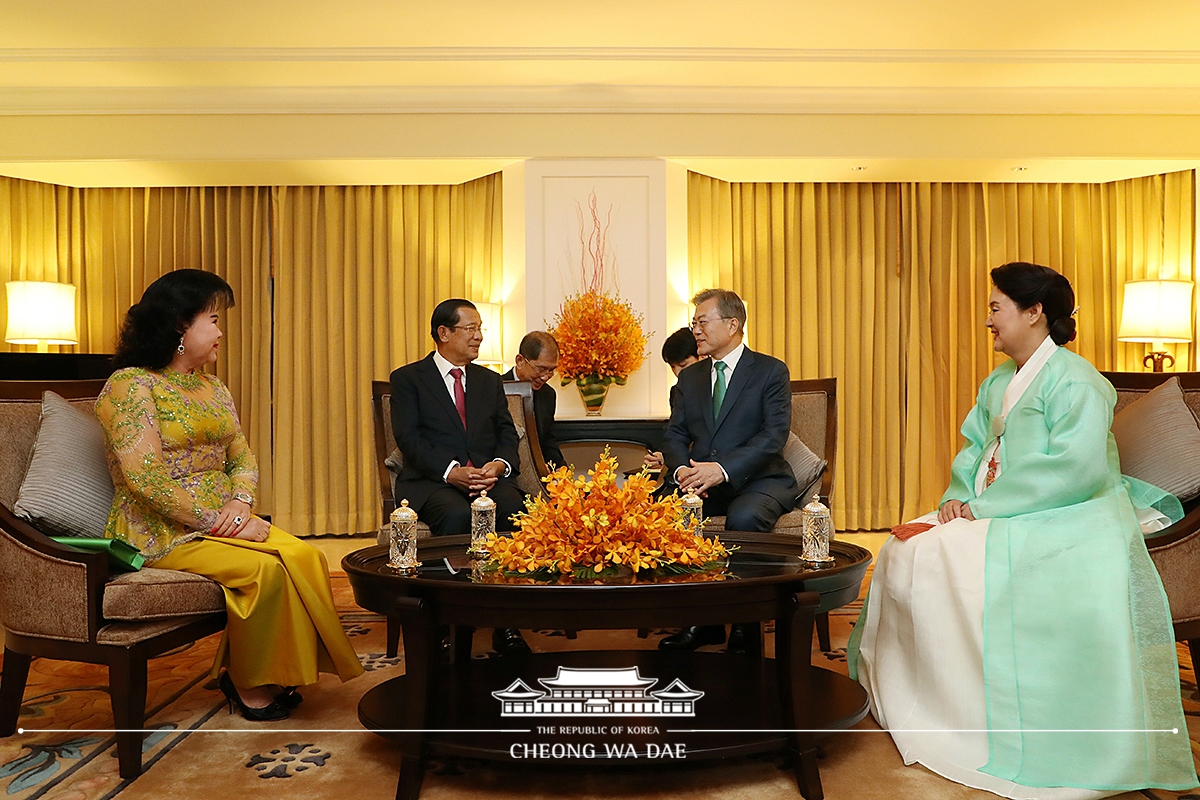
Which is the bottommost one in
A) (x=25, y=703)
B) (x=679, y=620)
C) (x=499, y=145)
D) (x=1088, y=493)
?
(x=25, y=703)

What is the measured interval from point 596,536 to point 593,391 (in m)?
3.45

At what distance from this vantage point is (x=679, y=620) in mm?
2197

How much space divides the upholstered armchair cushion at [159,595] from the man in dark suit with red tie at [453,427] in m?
1.20

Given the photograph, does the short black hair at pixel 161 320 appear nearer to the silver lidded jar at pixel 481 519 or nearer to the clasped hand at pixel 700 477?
the silver lidded jar at pixel 481 519

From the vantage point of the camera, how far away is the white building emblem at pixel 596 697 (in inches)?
95.4

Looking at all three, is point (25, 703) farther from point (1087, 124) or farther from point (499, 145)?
point (1087, 124)

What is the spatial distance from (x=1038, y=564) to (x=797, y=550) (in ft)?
2.35

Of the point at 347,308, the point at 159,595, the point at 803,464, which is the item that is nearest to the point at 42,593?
the point at 159,595

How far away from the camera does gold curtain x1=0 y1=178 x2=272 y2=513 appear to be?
6617 mm

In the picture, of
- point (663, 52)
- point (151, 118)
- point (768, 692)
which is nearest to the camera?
point (768, 692)

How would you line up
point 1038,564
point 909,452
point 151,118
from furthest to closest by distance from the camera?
point 909,452 < point 151,118 < point 1038,564

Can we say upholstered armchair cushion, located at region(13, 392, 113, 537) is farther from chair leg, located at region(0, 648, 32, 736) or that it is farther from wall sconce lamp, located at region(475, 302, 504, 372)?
wall sconce lamp, located at region(475, 302, 504, 372)

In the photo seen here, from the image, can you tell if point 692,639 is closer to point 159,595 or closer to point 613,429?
point 159,595

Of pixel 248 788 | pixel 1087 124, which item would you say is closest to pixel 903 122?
pixel 1087 124
